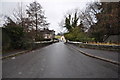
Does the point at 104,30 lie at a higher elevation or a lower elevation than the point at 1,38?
higher

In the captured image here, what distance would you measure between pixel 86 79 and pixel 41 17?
35.1m

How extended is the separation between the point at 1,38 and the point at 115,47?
13.6m

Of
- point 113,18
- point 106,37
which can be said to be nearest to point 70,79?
point 113,18

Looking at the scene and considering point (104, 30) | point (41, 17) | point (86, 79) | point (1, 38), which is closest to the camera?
point (86, 79)

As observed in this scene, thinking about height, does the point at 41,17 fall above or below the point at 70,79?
above

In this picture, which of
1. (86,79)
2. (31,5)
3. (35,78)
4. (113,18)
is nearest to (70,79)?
(86,79)

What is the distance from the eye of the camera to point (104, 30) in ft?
87.8

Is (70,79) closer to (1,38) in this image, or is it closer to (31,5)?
(1,38)

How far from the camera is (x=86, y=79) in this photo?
220 inches

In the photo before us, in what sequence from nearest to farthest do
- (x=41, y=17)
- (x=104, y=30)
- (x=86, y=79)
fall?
(x=86, y=79), (x=104, y=30), (x=41, y=17)

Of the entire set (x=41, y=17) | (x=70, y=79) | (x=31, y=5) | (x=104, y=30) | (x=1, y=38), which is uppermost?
(x=31, y=5)

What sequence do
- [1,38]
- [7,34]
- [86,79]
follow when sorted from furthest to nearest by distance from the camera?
[7,34], [1,38], [86,79]

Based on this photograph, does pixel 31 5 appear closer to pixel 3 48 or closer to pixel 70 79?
pixel 3 48

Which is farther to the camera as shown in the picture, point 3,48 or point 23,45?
point 23,45
